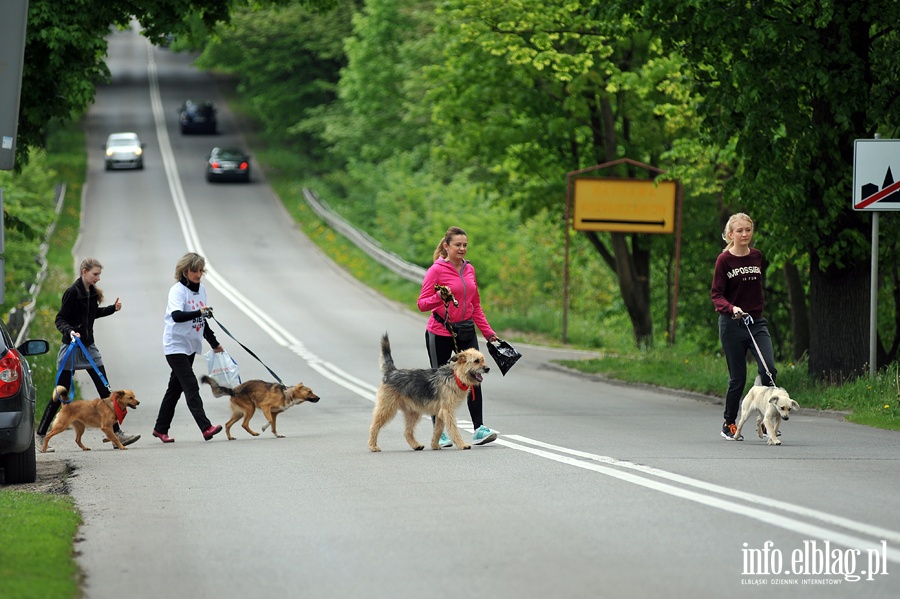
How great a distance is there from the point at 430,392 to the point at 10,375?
11.8 feet

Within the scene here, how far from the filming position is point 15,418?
10.8m

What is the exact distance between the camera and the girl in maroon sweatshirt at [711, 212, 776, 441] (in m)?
12.5

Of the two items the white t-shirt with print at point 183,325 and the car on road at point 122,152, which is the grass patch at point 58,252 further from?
the white t-shirt with print at point 183,325

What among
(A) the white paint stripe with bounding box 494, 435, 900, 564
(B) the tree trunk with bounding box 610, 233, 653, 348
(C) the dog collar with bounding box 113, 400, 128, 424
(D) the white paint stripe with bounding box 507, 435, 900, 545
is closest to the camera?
(A) the white paint stripe with bounding box 494, 435, 900, 564

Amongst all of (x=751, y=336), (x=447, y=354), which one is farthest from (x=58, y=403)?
(x=751, y=336)

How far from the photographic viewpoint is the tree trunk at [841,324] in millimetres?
17141

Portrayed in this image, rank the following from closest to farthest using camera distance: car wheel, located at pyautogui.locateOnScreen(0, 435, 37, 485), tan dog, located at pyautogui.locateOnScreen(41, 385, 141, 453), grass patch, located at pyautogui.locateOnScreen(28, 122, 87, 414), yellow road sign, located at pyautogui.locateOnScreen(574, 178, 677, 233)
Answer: car wheel, located at pyautogui.locateOnScreen(0, 435, 37, 485) < tan dog, located at pyautogui.locateOnScreen(41, 385, 141, 453) < grass patch, located at pyautogui.locateOnScreen(28, 122, 87, 414) < yellow road sign, located at pyautogui.locateOnScreen(574, 178, 677, 233)

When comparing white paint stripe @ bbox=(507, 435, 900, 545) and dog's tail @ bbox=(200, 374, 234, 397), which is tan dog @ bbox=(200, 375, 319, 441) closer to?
dog's tail @ bbox=(200, 374, 234, 397)

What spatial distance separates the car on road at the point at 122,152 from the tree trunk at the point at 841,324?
53.8 meters

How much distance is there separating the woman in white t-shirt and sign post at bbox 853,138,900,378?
770 cm

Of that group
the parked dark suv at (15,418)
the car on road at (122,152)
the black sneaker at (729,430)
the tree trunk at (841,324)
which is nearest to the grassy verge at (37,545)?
the parked dark suv at (15,418)

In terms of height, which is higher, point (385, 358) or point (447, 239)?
point (447, 239)

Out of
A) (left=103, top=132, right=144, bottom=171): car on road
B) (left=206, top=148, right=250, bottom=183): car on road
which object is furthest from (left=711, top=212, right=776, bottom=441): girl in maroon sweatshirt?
(left=103, top=132, right=144, bottom=171): car on road

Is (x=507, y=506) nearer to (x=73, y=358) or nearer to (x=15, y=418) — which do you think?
(x=15, y=418)
